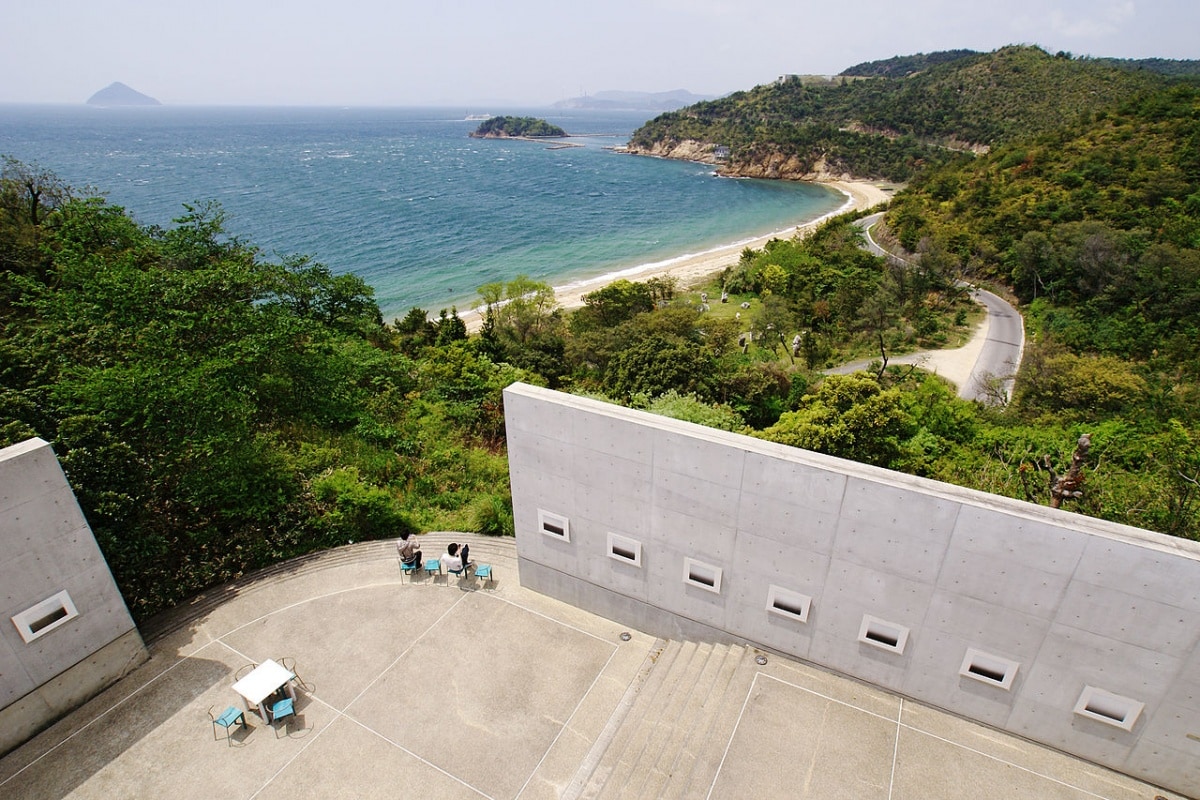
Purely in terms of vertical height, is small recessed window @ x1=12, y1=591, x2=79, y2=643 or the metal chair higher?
small recessed window @ x1=12, y1=591, x2=79, y2=643

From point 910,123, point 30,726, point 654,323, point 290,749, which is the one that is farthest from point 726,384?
point 910,123

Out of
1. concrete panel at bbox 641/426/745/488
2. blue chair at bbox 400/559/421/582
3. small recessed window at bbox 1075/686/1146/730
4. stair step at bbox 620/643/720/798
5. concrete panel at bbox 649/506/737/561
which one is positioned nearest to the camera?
small recessed window at bbox 1075/686/1146/730

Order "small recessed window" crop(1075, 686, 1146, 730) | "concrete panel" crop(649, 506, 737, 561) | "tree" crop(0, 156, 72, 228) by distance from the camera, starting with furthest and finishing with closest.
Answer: "tree" crop(0, 156, 72, 228) → "concrete panel" crop(649, 506, 737, 561) → "small recessed window" crop(1075, 686, 1146, 730)

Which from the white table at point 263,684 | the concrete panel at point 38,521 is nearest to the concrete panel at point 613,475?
the white table at point 263,684

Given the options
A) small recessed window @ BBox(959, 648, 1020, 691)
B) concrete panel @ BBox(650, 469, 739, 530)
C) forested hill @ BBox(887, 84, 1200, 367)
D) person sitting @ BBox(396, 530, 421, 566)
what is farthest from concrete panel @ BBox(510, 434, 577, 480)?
forested hill @ BBox(887, 84, 1200, 367)

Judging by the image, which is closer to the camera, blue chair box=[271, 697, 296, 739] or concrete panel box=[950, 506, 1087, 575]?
concrete panel box=[950, 506, 1087, 575]

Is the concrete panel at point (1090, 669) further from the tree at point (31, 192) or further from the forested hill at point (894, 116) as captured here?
the forested hill at point (894, 116)

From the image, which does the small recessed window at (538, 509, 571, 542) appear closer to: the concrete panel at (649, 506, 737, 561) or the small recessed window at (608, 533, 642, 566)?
the small recessed window at (608, 533, 642, 566)
